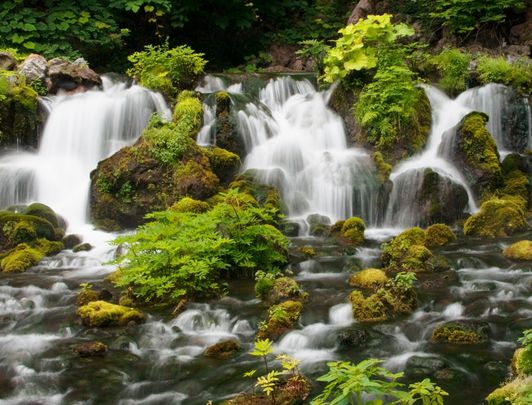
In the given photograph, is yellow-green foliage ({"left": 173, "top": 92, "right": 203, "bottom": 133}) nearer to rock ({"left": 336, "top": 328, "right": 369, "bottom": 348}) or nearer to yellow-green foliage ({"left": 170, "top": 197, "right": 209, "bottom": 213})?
yellow-green foliage ({"left": 170, "top": 197, "right": 209, "bottom": 213})

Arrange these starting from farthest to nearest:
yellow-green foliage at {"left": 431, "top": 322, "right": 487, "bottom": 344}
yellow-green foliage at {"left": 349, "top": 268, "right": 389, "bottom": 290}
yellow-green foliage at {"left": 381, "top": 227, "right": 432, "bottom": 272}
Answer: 1. yellow-green foliage at {"left": 381, "top": 227, "right": 432, "bottom": 272}
2. yellow-green foliage at {"left": 349, "top": 268, "right": 389, "bottom": 290}
3. yellow-green foliage at {"left": 431, "top": 322, "right": 487, "bottom": 344}

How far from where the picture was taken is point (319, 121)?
16.0 m

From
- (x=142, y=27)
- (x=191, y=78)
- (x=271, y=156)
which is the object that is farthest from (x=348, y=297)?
(x=142, y=27)

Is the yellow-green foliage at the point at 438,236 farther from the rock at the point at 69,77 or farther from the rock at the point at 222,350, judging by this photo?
the rock at the point at 69,77

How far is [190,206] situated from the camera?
37.2 feet

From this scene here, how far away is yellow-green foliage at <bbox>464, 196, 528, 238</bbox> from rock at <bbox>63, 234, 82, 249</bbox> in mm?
7436

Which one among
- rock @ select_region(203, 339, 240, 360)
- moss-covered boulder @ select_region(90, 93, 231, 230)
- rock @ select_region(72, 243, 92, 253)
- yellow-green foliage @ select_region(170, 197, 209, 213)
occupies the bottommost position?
rock @ select_region(203, 339, 240, 360)

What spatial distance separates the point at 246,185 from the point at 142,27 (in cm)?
1332

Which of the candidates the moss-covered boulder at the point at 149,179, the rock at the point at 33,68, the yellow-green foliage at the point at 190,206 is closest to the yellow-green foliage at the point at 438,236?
the yellow-green foliage at the point at 190,206

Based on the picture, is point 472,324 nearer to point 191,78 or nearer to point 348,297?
point 348,297

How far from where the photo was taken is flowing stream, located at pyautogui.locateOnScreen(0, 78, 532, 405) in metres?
5.61

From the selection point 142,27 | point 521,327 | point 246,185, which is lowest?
point 521,327

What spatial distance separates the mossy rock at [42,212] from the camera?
39.5 ft

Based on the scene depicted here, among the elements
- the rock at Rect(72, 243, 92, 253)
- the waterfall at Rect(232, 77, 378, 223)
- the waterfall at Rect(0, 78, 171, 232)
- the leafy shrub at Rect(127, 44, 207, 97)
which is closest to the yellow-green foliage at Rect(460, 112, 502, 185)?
the waterfall at Rect(232, 77, 378, 223)
